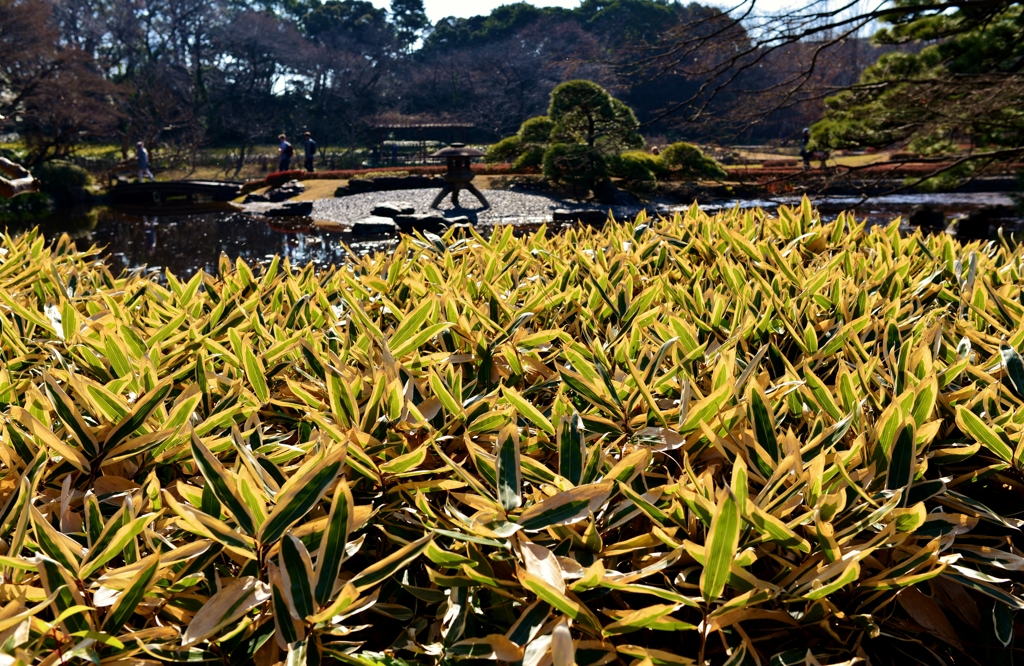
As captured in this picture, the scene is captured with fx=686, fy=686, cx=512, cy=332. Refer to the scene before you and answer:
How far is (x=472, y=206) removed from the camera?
20.1m

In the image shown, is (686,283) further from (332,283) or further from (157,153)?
(157,153)

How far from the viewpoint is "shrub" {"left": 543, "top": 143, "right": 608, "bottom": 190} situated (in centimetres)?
2198

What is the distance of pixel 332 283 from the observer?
2383 millimetres

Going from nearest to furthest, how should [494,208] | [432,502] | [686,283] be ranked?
1. [432,502]
2. [686,283]
3. [494,208]

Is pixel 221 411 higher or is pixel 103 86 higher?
pixel 103 86

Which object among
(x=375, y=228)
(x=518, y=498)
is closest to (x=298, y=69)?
(x=375, y=228)

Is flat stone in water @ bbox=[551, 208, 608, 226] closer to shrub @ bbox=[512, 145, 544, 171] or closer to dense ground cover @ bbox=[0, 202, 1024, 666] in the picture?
shrub @ bbox=[512, 145, 544, 171]

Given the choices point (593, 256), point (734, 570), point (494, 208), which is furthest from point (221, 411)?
point (494, 208)

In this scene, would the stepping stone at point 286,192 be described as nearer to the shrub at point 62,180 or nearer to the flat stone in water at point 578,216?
the shrub at point 62,180

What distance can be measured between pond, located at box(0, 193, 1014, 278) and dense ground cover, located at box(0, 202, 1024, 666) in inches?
430

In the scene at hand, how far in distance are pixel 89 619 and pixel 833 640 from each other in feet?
3.37

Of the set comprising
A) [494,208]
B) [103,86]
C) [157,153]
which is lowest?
[494,208]

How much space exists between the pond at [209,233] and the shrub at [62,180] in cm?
168

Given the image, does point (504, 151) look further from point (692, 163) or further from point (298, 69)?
point (298, 69)
